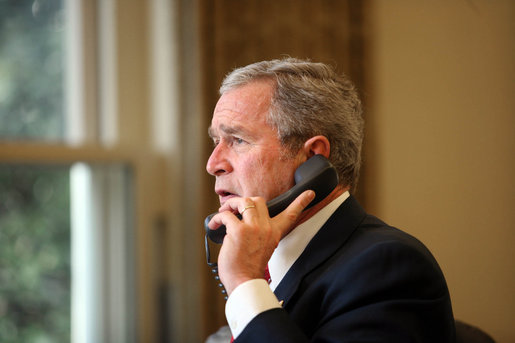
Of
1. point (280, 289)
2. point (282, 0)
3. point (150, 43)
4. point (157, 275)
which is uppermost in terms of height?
point (282, 0)

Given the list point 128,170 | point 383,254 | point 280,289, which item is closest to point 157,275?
point 128,170

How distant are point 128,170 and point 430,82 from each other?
200 cm

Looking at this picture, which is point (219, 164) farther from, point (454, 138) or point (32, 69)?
point (454, 138)

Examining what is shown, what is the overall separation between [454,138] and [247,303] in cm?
287

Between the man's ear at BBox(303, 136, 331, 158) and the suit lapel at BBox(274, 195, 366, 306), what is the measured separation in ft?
0.46

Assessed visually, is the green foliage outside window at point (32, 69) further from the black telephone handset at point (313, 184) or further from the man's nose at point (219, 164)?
the black telephone handset at point (313, 184)

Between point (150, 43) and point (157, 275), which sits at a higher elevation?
point (150, 43)

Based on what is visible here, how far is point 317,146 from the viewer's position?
129cm

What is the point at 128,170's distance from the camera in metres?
2.91

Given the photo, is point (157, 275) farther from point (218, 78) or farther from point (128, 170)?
point (218, 78)

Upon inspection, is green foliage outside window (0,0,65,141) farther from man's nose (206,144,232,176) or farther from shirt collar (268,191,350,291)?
shirt collar (268,191,350,291)

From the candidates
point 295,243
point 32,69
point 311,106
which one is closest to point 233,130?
point 311,106

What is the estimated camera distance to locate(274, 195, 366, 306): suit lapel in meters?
1.15

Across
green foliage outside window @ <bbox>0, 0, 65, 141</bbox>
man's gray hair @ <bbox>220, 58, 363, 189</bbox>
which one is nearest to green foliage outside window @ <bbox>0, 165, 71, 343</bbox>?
green foliage outside window @ <bbox>0, 0, 65, 141</bbox>
